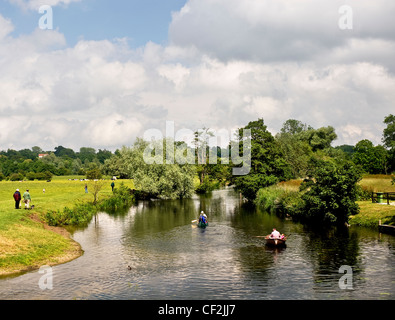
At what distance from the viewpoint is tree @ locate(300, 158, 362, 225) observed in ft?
146

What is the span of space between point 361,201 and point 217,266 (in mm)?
30962

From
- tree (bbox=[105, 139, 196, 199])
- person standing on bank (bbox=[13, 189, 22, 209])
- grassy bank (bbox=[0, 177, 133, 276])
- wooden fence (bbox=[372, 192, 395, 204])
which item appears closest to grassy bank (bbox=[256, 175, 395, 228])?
wooden fence (bbox=[372, 192, 395, 204])

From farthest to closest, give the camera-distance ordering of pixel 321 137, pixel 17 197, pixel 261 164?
pixel 321 137 → pixel 261 164 → pixel 17 197

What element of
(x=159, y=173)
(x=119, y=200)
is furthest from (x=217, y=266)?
(x=159, y=173)

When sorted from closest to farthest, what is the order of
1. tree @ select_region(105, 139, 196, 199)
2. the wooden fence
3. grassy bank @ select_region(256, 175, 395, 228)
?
1. grassy bank @ select_region(256, 175, 395, 228)
2. the wooden fence
3. tree @ select_region(105, 139, 196, 199)

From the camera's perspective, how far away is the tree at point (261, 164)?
242 ft

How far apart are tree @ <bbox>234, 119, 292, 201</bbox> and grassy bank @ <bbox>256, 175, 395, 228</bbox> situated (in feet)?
8.69

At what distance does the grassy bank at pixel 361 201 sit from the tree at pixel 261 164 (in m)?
2.65

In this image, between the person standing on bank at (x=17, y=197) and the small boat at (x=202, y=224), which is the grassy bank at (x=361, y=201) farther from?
the person standing on bank at (x=17, y=197)

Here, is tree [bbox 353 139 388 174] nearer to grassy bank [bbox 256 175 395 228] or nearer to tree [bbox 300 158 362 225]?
grassy bank [bbox 256 175 395 228]

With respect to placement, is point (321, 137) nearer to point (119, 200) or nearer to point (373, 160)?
point (373, 160)

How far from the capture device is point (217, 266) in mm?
28297

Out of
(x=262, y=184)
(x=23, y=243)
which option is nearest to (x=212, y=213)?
(x=262, y=184)
